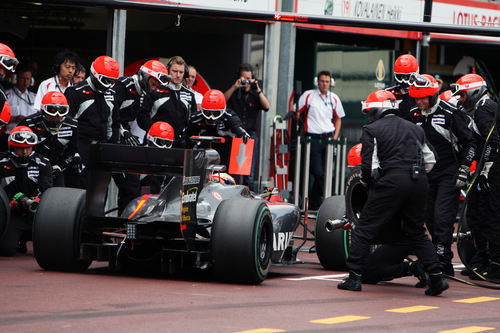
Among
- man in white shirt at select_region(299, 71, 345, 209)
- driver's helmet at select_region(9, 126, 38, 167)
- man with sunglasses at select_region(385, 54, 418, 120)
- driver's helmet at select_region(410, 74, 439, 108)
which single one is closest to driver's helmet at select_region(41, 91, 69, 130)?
driver's helmet at select_region(9, 126, 38, 167)

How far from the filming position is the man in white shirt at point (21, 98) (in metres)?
13.7

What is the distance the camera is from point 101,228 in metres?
9.41

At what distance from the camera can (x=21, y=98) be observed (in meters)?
13.9

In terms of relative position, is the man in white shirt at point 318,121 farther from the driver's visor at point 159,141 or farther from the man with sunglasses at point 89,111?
the driver's visor at point 159,141

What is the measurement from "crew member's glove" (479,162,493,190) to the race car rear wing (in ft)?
10.00

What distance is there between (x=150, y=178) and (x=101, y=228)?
284 centimetres

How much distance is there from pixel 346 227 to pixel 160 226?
1.78m

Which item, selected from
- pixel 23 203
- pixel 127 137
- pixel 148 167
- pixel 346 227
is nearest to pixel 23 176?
pixel 23 203

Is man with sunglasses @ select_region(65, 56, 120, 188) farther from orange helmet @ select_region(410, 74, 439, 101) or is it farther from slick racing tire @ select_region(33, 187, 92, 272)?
orange helmet @ select_region(410, 74, 439, 101)

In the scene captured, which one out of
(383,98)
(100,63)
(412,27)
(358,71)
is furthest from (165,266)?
(358,71)

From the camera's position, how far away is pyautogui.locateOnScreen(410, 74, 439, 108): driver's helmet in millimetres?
10250

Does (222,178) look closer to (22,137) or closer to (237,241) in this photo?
(237,241)

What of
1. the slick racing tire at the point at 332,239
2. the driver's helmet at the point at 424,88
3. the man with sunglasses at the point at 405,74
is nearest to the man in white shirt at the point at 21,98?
the slick racing tire at the point at 332,239

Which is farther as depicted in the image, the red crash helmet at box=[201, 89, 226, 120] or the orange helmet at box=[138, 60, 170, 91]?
the orange helmet at box=[138, 60, 170, 91]
